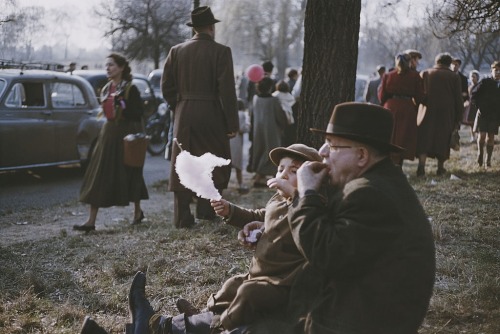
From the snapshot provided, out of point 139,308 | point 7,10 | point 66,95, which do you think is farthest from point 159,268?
point 66,95

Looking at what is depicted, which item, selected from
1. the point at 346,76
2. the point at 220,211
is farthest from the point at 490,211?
the point at 220,211

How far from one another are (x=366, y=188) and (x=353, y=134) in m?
0.26

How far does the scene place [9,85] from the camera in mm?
10320

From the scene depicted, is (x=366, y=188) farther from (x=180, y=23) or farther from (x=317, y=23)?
(x=180, y=23)

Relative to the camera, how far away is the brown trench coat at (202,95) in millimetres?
6641

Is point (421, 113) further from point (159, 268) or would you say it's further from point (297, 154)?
point (297, 154)

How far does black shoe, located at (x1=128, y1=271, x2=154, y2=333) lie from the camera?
140 inches

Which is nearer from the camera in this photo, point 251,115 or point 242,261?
point 242,261

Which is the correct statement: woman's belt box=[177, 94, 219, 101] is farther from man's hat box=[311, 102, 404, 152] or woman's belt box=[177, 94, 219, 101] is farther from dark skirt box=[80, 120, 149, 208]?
man's hat box=[311, 102, 404, 152]

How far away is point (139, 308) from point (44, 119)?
7870mm

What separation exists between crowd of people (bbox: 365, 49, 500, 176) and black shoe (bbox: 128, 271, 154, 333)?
627cm

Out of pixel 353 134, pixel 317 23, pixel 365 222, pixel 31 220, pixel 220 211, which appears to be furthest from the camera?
pixel 31 220

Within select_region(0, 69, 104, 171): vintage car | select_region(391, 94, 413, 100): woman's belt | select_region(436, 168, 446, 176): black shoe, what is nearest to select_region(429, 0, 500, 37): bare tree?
select_region(391, 94, 413, 100): woman's belt

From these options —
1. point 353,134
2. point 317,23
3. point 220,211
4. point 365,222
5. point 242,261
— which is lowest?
point 242,261
